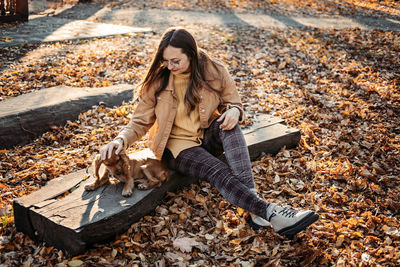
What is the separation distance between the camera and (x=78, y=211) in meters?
2.64

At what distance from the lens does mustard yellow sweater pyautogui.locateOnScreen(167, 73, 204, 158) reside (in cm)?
314

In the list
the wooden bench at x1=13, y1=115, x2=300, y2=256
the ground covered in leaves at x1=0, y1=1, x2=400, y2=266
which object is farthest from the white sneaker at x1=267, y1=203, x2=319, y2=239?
the wooden bench at x1=13, y1=115, x2=300, y2=256

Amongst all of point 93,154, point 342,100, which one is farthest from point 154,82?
point 342,100

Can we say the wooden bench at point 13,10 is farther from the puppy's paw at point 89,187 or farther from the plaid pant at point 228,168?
the plaid pant at point 228,168

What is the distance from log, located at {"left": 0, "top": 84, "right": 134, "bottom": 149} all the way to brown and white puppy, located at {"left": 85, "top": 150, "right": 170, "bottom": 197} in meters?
1.74

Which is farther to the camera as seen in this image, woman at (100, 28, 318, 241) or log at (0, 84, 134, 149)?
log at (0, 84, 134, 149)

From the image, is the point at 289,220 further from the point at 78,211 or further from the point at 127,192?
the point at 78,211

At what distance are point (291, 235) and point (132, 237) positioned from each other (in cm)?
131

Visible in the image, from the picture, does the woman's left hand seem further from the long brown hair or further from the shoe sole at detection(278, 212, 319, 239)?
the shoe sole at detection(278, 212, 319, 239)

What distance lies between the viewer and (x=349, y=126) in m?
4.77

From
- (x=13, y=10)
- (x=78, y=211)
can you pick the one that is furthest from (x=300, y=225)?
(x=13, y=10)

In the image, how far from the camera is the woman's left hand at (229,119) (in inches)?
117

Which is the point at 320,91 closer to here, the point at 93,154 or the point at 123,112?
the point at 123,112

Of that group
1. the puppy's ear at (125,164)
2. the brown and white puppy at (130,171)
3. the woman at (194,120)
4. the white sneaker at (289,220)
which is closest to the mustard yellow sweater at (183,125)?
the woman at (194,120)
